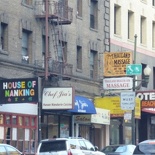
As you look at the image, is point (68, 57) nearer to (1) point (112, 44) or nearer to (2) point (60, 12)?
(2) point (60, 12)

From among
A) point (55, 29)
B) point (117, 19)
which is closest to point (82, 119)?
point (55, 29)

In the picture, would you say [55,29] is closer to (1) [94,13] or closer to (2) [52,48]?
(2) [52,48]

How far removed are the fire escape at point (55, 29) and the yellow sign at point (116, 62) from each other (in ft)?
13.2

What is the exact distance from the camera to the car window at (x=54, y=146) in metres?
30.7

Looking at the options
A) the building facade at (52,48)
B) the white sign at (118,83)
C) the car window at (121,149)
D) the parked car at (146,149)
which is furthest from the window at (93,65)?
the parked car at (146,149)

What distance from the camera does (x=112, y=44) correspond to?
1909 inches

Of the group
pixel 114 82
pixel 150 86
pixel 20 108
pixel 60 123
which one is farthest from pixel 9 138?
pixel 150 86

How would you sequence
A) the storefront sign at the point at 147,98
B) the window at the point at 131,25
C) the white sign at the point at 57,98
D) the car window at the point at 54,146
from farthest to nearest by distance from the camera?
the window at the point at 131,25 → the storefront sign at the point at 147,98 → the white sign at the point at 57,98 → the car window at the point at 54,146

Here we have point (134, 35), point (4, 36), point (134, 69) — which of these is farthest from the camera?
point (134, 35)

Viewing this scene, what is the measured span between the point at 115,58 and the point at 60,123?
5468mm

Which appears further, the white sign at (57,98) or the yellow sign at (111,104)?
the yellow sign at (111,104)

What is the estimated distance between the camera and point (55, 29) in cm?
4069

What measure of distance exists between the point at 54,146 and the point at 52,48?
1101 centimetres

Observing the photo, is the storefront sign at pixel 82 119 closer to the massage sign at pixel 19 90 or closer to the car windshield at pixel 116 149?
the car windshield at pixel 116 149
